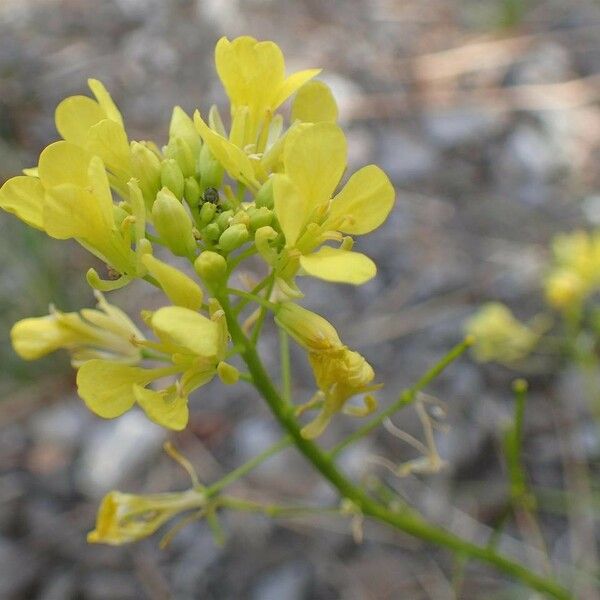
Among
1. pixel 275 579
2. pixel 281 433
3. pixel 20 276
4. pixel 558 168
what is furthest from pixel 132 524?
pixel 558 168

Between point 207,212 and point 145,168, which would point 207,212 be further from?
point 145,168

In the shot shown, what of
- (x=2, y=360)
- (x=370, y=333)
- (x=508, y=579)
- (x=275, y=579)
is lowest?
(x=508, y=579)

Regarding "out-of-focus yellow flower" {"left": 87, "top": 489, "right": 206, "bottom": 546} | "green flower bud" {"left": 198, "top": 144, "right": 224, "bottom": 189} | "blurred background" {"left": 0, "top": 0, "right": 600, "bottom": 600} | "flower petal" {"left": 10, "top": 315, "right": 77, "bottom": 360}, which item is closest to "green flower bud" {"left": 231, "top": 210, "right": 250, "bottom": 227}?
"green flower bud" {"left": 198, "top": 144, "right": 224, "bottom": 189}

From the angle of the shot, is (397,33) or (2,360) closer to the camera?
(2,360)

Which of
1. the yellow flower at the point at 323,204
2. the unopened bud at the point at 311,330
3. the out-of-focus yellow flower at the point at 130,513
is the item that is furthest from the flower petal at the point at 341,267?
the out-of-focus yellow flower at the point at 130,513

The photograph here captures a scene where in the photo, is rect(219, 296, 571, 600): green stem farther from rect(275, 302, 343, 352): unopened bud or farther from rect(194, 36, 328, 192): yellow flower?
rect(194, 36, 328, 192): yellow flower

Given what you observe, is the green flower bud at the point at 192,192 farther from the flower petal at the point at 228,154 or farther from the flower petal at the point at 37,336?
the flower petal at the point at 37,336

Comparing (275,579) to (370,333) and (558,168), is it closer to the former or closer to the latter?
(370,333)
